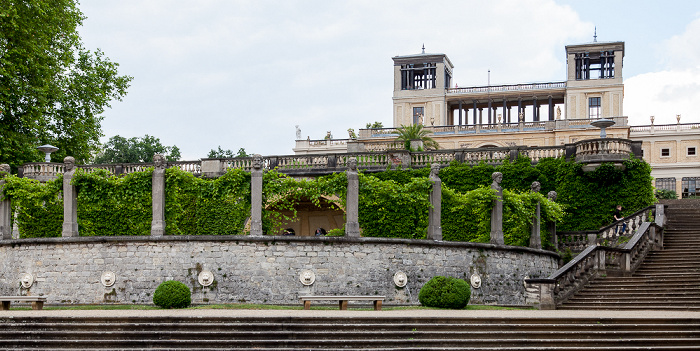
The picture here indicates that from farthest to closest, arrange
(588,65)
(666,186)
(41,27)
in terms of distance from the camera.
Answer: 1. (588,65)
2. (666,186)
3. (41,27)

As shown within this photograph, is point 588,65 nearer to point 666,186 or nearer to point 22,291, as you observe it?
point 666,186

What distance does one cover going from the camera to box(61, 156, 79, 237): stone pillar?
1081 inches

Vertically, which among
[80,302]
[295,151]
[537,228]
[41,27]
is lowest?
[80,302]

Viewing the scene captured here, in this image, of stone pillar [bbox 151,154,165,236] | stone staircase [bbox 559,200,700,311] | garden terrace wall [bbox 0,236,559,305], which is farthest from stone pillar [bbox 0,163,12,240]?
stone staircase [bbox 559,200,700,311]

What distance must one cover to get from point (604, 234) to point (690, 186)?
113 feet

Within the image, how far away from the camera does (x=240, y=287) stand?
2572 cm

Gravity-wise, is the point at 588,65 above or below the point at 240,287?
above

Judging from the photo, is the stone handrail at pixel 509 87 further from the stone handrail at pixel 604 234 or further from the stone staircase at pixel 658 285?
the stone staircase at pixel 658 285

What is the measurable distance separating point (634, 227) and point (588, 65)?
131 ft

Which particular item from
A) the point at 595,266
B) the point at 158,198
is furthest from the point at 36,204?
the point at 595,266

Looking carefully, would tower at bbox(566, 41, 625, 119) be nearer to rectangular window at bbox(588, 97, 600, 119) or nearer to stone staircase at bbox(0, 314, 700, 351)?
rectangular window at bbox(588, 97, 600, 119)

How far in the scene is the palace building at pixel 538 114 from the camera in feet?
201

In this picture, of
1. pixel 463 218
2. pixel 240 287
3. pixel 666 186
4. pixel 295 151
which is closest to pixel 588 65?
pixel 666 186

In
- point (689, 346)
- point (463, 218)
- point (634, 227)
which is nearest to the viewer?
point (689, 346)
